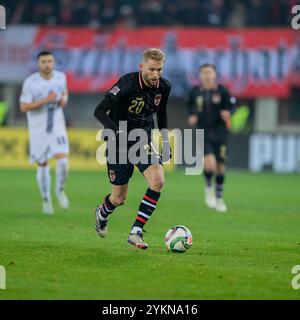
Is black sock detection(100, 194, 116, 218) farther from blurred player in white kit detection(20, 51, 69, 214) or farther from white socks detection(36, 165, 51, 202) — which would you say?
white socks detection(36, 165, 51, 202)

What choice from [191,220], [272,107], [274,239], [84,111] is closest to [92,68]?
[84,111]

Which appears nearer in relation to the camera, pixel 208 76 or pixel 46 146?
pixel 46 146

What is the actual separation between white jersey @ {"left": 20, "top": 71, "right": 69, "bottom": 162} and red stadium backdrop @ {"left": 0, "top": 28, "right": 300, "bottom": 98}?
47.6 ft

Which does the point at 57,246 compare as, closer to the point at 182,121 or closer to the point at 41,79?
the point at 41,79

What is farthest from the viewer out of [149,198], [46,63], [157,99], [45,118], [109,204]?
[45,118]

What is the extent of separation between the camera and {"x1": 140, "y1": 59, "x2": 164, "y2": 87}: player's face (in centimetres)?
1037

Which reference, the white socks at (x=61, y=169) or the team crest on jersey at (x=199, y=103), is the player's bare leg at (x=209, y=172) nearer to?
the team crest on jersey at (x=199, y=103)

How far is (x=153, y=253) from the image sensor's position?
10.5 meters

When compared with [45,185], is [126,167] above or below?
above

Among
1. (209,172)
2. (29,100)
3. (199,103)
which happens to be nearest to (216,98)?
(199,103)

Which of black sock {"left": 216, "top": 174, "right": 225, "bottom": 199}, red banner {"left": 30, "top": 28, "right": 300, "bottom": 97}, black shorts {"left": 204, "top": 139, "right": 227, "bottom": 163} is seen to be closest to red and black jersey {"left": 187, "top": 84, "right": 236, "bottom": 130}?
black shorts {"left": 204, "top": 139, "right": 227, "bottom": 163}

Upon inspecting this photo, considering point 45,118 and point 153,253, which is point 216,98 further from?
point 153,253

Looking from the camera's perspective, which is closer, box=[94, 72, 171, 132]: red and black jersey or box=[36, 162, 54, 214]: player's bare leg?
box=[94, 72, 171, 132]: red and black jersey

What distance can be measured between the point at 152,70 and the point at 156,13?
21415 millimetres
